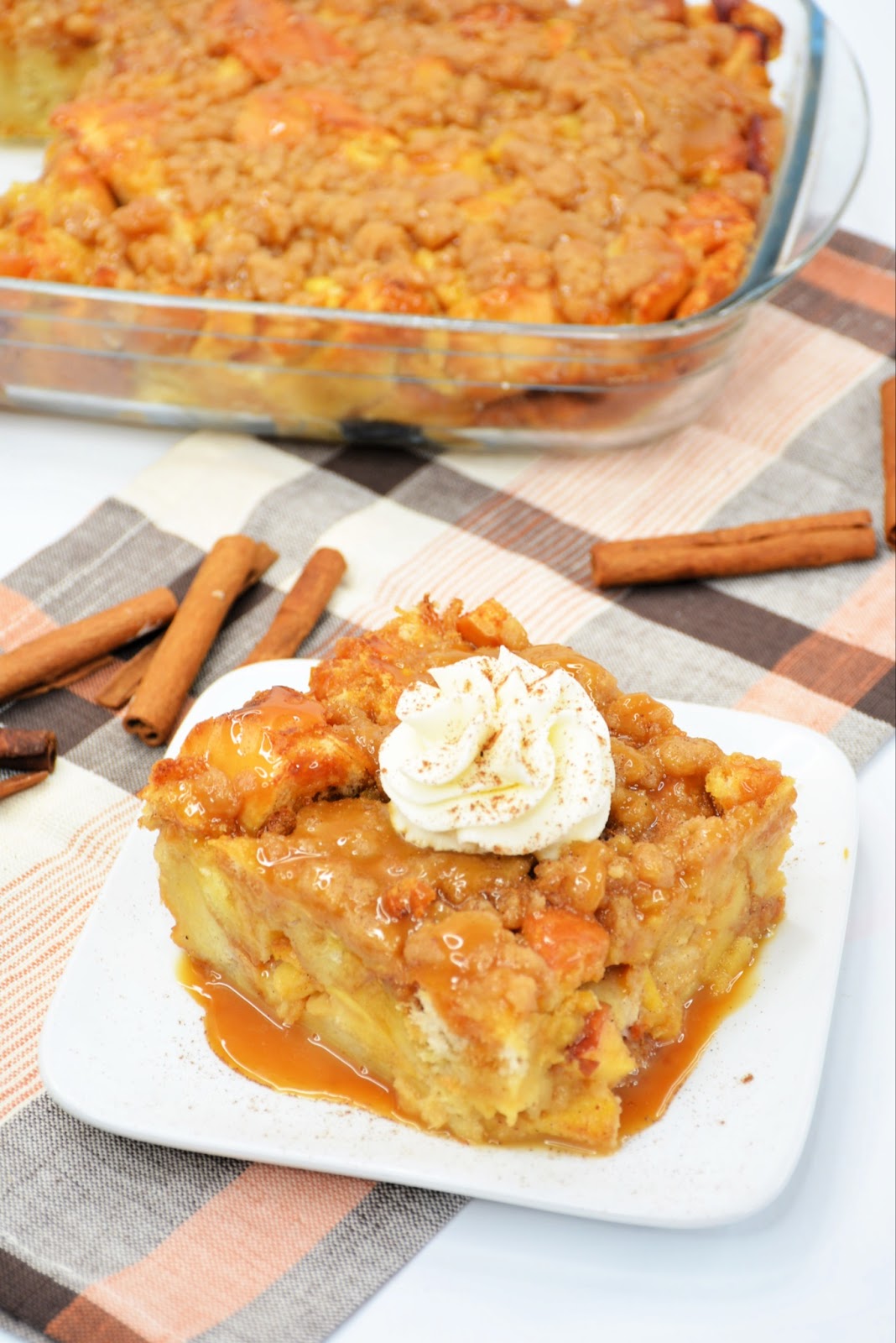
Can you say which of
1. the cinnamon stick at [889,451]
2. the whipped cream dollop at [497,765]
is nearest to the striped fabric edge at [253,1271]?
the whipped cream dollop at [497,765]

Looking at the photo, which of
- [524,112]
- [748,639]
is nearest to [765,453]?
[748,639]

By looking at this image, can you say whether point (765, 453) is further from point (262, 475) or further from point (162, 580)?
point (162, 580)

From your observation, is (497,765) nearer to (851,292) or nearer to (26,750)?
(26,750)

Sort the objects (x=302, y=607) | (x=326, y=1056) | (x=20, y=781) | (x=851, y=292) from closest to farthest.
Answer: (x=326, y=1056), (x=20, y=781), (x=302, y=607), (x=851, y=292)

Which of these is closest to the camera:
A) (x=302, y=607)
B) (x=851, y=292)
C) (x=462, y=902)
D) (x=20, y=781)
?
(x=462, y=902)

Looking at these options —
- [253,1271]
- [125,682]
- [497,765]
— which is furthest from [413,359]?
[253,1271]

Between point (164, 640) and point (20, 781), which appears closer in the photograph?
point (20, 781)
